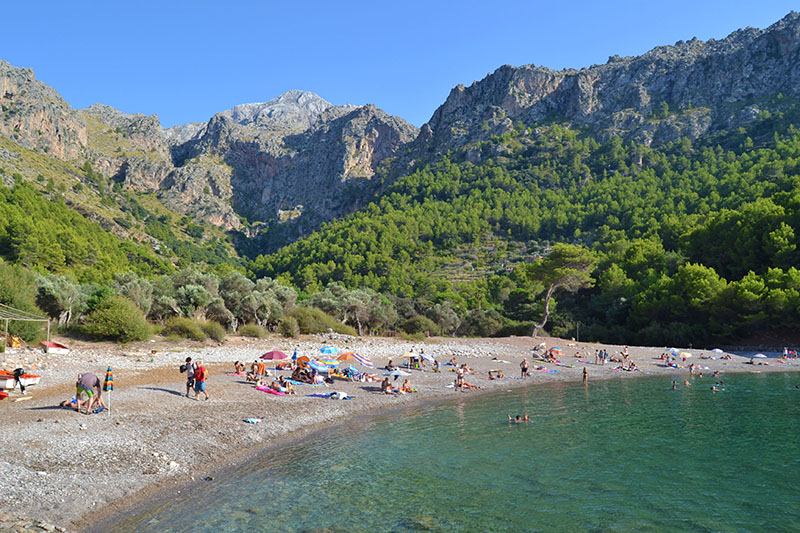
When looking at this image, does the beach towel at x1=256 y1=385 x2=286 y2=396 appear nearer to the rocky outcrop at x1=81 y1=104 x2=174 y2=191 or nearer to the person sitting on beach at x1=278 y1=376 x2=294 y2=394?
the person sitting on beach at x1=278 y1=376 x2=294 y2=394

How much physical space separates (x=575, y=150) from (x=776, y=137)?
49.9 metres

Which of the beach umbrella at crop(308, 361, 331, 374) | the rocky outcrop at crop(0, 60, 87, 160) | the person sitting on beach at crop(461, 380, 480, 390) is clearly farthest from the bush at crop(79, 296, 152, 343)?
the rocky outcrop at crop(0, 60, 87, 160)

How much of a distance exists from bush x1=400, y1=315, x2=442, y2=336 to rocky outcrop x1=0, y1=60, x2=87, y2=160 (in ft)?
420

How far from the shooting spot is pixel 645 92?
506 ft

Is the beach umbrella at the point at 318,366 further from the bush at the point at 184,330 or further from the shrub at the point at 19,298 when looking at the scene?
the shrub at the point at 19,298

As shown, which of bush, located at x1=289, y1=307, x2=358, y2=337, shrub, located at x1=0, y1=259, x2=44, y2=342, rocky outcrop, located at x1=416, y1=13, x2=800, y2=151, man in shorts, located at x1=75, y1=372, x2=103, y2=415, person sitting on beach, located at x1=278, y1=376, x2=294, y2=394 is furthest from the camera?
rocky outcrop, located at x1=416, y1=13, x2=800, y2=151

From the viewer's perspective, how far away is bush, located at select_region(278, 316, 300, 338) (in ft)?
155

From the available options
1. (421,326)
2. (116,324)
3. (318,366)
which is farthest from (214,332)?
(421,326)

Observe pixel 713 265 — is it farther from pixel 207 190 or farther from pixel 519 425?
pixel 207 190

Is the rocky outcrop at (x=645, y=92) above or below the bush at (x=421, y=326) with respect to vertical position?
above

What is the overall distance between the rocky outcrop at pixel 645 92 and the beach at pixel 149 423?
13143cm

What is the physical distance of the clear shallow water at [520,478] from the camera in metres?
10.3

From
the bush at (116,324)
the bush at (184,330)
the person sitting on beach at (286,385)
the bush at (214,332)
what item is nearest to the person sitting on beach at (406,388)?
the person sitting on beach at (286,385)

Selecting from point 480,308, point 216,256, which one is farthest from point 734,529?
point 216,256
